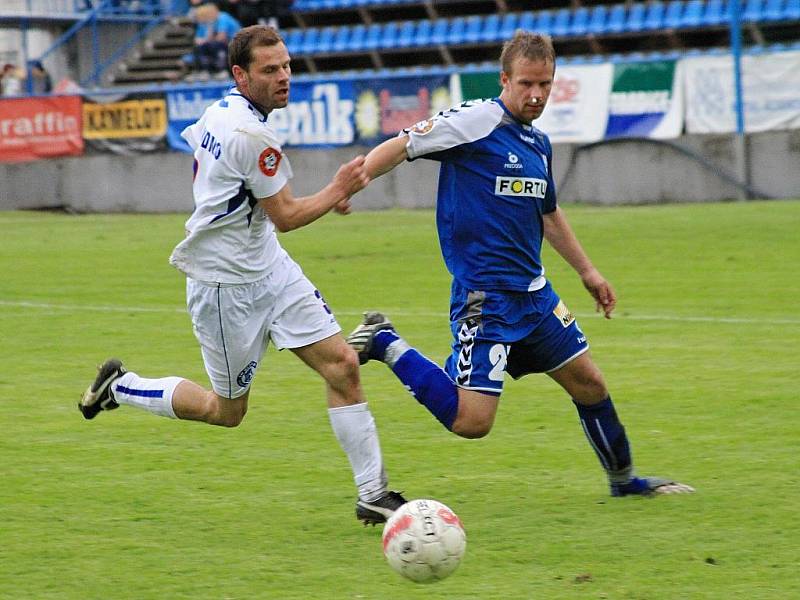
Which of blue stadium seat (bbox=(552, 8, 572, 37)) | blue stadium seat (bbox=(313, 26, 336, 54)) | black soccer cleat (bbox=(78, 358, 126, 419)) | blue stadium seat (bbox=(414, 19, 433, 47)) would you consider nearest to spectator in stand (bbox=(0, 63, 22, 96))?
blue stadium seat (bbox=(313, 26, 336, 54))

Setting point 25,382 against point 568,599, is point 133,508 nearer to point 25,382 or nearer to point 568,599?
point 568,599

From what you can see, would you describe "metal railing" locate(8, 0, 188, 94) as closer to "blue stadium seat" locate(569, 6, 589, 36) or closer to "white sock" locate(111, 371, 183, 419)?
"blue stadium seat" locate(569, 6, 589, 36)

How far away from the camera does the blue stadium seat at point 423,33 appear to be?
90.9 ft

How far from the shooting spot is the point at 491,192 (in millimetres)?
5754

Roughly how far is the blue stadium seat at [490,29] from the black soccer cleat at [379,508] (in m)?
21.9

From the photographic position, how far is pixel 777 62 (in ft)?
64.2

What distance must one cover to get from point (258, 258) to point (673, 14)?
797 inches

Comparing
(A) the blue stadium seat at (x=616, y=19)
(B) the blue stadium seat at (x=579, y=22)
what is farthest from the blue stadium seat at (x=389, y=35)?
(A) the blue stadium seat at (x=616, y=19)

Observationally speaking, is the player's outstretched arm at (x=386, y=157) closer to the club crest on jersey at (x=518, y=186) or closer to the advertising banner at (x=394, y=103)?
the club crest on jersey at (x=518, y=186)

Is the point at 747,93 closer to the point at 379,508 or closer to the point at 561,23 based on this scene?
the point at 561,23

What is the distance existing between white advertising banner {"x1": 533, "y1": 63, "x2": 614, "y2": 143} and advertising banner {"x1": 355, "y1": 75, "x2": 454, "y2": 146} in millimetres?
1819

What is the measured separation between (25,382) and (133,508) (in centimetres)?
348

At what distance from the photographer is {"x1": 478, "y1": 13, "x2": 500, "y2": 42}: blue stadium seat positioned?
87.8ft

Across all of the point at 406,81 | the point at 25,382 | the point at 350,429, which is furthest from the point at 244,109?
the point at 406,81
